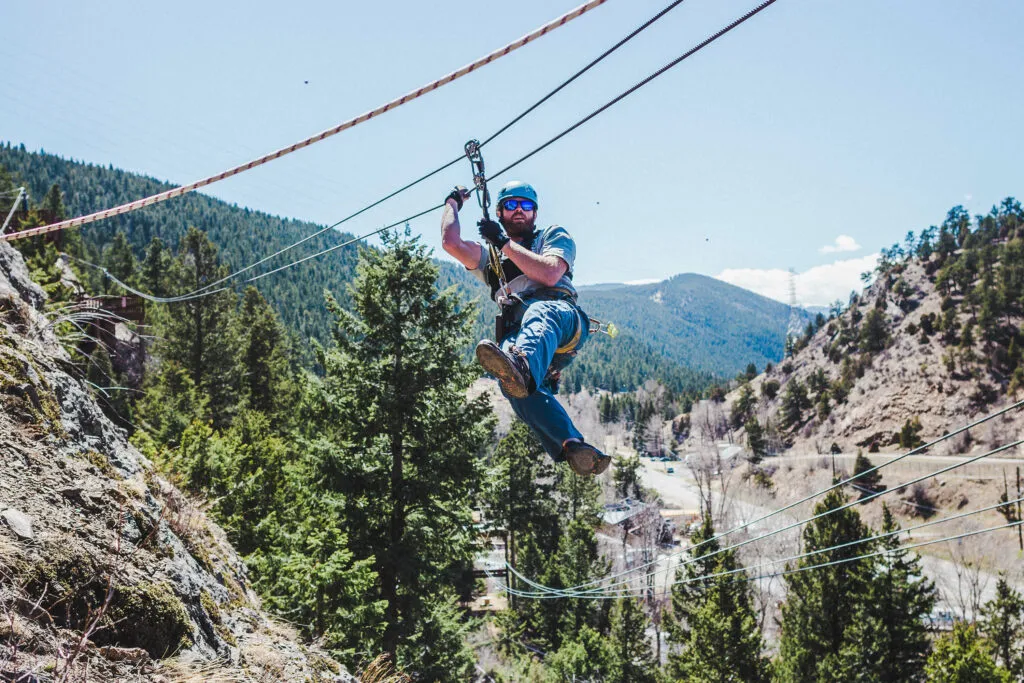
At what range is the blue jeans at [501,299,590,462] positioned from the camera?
3.40m

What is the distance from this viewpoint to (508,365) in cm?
322

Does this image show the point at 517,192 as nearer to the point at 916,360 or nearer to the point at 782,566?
the point at 782,566

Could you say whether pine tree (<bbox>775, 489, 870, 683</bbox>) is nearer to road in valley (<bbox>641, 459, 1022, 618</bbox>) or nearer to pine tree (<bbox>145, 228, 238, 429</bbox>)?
road in valley (<bbox>641, 459, 1022, 618</bbox>)

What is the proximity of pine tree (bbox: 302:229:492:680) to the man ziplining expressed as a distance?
317 inches

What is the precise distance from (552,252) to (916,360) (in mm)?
92541

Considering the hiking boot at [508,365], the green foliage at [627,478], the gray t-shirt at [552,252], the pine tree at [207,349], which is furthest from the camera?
the green foliage at [627,478]

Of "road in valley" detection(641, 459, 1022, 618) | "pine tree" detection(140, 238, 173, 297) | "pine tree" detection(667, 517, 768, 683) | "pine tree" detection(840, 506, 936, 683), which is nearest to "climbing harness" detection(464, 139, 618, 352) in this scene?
"pine tree" detection(667, 517, 768, 683)

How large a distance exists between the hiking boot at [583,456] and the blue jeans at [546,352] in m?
0.08

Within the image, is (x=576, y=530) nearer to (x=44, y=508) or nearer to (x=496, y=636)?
(x=496, y=636)

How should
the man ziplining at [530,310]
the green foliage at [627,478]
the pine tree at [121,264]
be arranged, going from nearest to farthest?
the man ziplining at [530,310] → the pine tree at [121,264] → the green foliage at [627,478]

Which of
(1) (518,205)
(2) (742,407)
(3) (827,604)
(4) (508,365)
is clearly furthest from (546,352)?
(2) (742,407)

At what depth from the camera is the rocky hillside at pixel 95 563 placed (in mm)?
2836

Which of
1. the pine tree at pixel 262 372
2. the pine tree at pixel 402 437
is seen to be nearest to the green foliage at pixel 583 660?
the pine tree at pixel 402 437

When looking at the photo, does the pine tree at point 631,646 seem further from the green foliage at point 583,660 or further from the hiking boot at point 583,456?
the hiking boot at point 583,456
